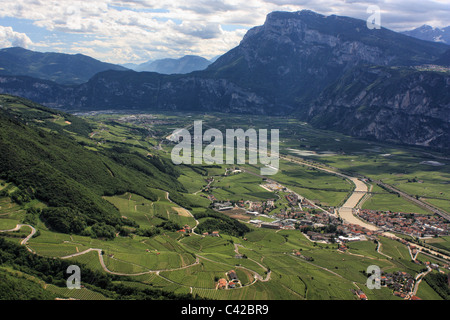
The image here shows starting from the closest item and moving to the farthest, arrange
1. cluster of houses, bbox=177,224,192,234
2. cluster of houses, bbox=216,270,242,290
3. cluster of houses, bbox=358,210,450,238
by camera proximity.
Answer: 1. cluster of houses, bbox=216,270,242,290
2. cluster of houses, bbox=177,224,192,234
3. cluster of houses, bbox=358,210,450,238

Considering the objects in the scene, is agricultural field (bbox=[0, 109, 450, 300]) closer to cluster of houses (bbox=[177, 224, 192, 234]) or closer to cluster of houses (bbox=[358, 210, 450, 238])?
cluster of houses (bbox=[177, 224, 192, 234])

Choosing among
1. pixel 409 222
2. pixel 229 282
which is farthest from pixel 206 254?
pixel 409 222

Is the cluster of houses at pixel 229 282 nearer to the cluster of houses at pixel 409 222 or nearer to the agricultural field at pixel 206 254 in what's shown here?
the agricultural field at pixel 206 254

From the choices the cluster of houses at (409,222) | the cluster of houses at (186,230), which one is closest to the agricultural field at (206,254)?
the cluster of houses at (186,230)

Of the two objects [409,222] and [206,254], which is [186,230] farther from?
[409,222]

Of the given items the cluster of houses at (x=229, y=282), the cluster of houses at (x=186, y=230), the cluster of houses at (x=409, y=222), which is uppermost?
the cluster of houses at (x=229, y=282)

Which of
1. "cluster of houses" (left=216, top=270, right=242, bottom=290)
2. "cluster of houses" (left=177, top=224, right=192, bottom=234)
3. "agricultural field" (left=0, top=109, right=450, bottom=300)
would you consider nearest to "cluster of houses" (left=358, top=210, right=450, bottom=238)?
"agricultural field" (left=0, top=109, right=450, bottom=300)
